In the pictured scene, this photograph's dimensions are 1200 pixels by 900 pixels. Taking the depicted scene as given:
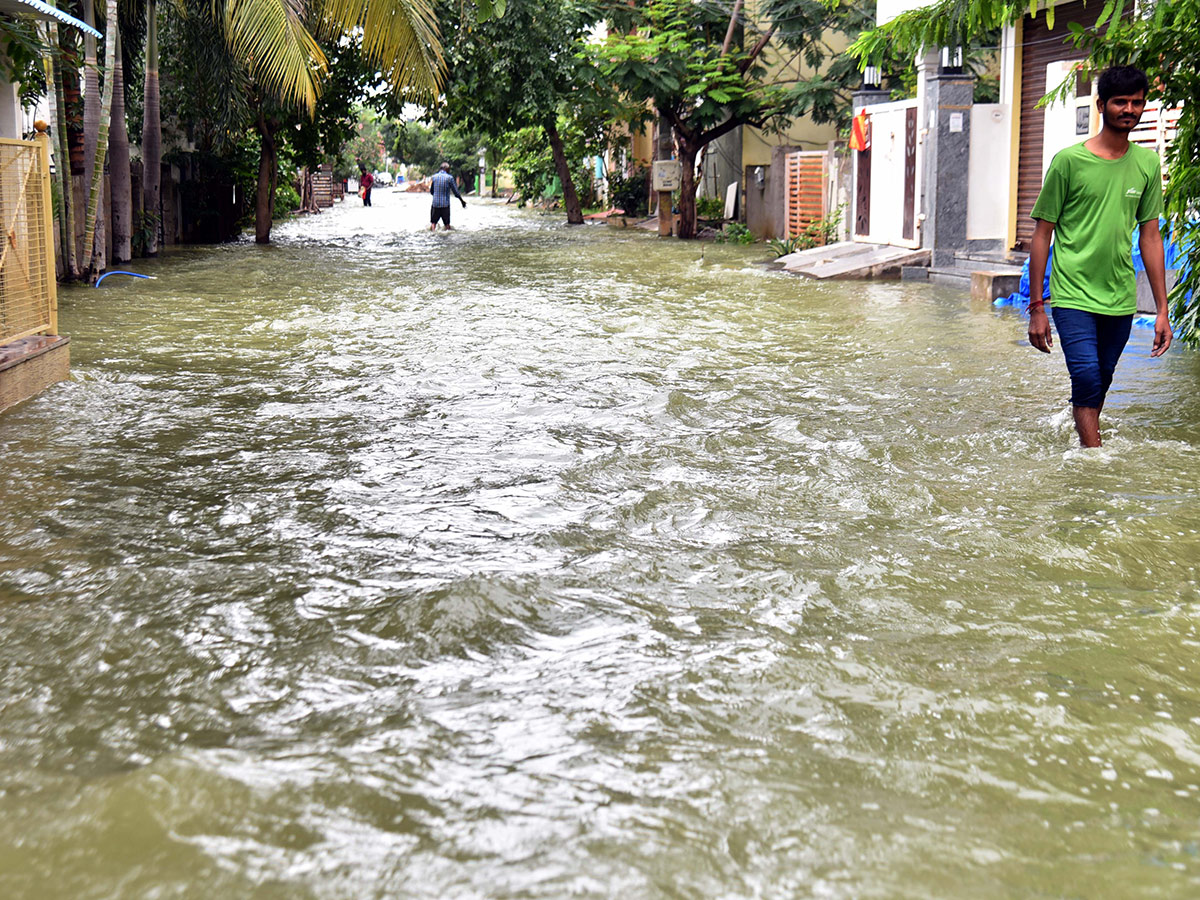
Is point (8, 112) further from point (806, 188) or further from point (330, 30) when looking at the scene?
point (806, 188)

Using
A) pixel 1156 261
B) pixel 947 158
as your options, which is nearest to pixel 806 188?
pixel 947 158

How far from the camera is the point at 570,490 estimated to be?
5828 mm

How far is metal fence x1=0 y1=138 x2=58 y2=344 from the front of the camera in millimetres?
8047

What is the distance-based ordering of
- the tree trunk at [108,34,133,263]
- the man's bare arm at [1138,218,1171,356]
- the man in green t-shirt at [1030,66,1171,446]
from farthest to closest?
the tree trunk at [108,34,133,263] → the man's bare arm at [1138,218,1171,356] → the man in green t-shirt at [1030,66,1171,446]

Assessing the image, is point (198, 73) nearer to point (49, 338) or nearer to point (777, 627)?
point (49, 338)

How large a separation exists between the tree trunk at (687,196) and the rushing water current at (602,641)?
19.5 metres

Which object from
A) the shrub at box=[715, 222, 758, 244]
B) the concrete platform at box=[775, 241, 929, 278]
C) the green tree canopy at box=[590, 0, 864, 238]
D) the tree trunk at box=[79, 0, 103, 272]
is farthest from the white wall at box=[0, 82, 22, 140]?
the shrub at box=[715, 222, 758, 244]

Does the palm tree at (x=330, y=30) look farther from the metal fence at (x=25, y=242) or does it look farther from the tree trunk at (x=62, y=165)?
the metal fence at (x=25, y=242)

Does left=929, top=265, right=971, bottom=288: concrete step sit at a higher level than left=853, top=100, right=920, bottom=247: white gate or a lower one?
lower

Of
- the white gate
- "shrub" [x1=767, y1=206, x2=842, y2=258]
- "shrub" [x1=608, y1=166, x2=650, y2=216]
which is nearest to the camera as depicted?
the white gate

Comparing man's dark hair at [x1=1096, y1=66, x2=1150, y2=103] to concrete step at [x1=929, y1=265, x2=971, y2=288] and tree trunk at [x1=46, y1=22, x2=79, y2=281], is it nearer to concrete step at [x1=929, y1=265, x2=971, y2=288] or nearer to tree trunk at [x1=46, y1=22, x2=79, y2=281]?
concrete step at [x1=929, y1=265, x2=971, y2=288]

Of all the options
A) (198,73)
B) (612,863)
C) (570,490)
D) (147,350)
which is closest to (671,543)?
(570,490)

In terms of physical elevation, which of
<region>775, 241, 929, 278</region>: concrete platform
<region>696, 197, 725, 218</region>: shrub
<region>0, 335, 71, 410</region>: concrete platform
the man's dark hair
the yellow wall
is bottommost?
<region>0, 335, 71, 410</region>: concrete platform

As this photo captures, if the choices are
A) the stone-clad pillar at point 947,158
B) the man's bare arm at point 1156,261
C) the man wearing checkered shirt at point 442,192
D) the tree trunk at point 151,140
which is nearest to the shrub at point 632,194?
the man wearing checkered shirt at point 442,192
